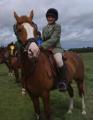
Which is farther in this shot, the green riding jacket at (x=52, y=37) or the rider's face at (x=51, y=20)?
the rider's face at (x=51, y=20)

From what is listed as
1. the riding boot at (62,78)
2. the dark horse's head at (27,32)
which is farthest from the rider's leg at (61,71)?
the dark horse's head at (27,32)

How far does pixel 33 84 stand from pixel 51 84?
1.52 feet

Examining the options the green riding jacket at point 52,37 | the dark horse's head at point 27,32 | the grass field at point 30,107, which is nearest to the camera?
the dark horse's head at point 27,32

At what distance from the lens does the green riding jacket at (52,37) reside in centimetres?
865

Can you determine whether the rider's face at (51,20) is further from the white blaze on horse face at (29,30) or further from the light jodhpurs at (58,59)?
the white blaze on horse face at (29,30)

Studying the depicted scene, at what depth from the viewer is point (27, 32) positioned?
737cm

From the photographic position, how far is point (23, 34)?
24.3 feet

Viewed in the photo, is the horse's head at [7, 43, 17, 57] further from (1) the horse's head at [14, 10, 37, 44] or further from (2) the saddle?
(1) the horse's head at [14, 10, 37, 44]

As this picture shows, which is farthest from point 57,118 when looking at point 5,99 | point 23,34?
point 5,99

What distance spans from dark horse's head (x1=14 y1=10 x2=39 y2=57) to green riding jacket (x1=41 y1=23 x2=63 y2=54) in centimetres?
107

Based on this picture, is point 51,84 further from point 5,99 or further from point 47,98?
point 5,99

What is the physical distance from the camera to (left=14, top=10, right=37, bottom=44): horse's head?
7355mm

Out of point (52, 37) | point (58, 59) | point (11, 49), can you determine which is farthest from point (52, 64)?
point (11, 49)

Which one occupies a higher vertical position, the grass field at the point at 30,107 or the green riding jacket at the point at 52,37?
the green riding jacket at the point at 52,37
